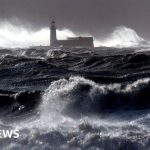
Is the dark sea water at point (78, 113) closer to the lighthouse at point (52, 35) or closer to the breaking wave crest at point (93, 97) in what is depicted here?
the breaking wave crest at point (93, 97)

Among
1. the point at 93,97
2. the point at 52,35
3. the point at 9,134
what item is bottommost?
the point at 9,134

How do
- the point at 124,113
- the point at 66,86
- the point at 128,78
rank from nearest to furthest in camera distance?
the point at 124,113 < the point at 66,86 < the point at 128,78

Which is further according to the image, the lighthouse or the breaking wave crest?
the lighthouse

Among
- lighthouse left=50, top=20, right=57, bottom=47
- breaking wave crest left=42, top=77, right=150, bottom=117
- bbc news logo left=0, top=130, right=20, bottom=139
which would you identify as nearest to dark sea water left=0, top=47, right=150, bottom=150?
breaking wave crest left=42, top=77, right=150, bottom=117

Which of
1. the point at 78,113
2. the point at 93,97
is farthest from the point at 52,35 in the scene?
the point at 78,113

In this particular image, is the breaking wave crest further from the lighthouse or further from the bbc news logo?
the lighthouse

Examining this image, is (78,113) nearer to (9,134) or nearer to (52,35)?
(9,134)

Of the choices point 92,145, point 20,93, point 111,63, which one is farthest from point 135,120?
point 111,63

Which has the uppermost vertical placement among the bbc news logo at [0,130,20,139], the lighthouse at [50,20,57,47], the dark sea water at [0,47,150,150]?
the lighthouse at [50,20,57,47]

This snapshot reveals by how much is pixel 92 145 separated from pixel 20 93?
8.48 metres

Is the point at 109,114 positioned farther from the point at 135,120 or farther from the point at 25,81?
the point at 25,81

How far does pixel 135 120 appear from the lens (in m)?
18.0

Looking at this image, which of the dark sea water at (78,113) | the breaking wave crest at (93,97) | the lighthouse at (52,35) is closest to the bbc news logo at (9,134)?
the dark sea water at (78,113)

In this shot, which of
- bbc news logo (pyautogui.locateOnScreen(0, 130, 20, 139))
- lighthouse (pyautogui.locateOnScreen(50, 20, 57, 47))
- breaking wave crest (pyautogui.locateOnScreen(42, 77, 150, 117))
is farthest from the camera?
lighthouse (pyautogui.locateOnScreen(50, 20, 57, 47))
